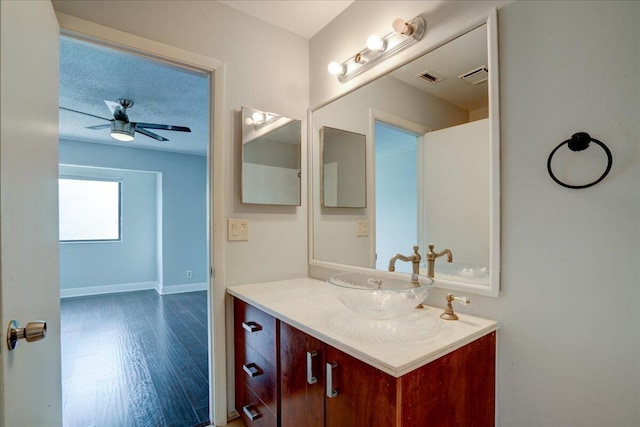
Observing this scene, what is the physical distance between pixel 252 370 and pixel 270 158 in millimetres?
1137

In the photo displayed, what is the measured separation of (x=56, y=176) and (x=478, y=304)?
5.56ft

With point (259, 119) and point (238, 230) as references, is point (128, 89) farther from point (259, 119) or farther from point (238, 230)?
point (238, 230)

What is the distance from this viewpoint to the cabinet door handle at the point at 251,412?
144 centimetres

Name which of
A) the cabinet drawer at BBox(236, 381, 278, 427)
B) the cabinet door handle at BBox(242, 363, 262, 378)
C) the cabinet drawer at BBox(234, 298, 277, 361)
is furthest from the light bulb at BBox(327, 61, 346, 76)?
the cabinet drawer at BBox(236, 381, 278, 427)

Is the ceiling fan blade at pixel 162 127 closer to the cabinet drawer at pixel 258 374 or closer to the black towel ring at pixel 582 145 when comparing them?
the cabinet drawer at pixel 258 374

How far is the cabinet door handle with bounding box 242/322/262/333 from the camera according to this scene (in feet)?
4.64

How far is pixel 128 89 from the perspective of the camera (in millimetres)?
2705

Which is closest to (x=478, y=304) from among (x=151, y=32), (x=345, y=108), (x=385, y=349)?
(x=385, y=349)

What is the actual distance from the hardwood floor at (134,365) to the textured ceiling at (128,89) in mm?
1766

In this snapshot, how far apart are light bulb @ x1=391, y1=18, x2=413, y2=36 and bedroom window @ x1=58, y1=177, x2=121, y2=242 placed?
5.40m

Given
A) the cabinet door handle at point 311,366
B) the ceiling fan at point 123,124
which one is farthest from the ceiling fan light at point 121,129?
the cabinet door handle at point 311,366

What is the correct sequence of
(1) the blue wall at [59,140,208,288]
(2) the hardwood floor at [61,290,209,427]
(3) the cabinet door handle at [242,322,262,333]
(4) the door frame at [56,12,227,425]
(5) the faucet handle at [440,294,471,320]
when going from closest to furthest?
(5) the faucet handle at [440,294,471,320] → (3) the cabinet door handle at [242,322,262,333] → (4) the door frame at [56,12,227,425] → (2) the hardwood floor at [61,290,209,427] → (1) the blue wall at [59,140,208,288]

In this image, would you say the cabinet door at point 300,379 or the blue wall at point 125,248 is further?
the blue wall at point 125,248

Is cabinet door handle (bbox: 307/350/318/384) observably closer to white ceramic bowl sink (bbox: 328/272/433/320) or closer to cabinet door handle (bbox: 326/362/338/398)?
cabinet door handle (bbox: 326/362/338/398)
